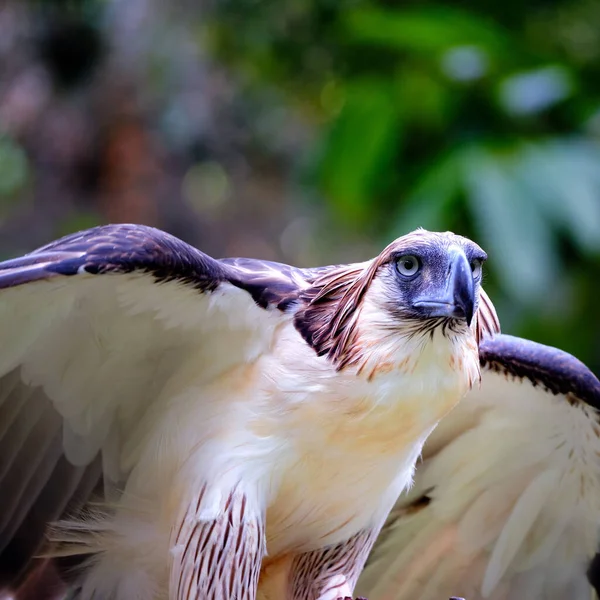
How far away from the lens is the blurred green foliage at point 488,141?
23.7 ft

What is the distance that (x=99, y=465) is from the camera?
12.1 feet

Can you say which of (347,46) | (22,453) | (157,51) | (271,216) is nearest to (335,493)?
(22,453)

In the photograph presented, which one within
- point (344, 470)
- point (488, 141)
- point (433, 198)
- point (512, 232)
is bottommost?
point (344, 470)

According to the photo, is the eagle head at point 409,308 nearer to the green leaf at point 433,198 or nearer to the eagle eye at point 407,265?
the eagle eye at point 407,265

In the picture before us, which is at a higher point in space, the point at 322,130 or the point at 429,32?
the point at 429,32

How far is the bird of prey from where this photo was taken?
3918 mm

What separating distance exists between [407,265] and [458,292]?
229 millimetres

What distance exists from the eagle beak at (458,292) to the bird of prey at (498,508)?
3.25 ft

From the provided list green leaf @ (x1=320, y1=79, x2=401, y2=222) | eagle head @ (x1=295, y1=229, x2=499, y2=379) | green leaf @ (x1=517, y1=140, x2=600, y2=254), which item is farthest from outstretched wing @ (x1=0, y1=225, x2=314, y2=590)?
green leaf @ (x1=320, y1=79, x2=401, y2=222)

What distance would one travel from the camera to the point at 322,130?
9539 millimetres

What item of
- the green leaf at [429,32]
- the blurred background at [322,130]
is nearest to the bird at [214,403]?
the blurred background at [322,130]

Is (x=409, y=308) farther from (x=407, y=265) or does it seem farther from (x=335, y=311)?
(x=335, y=311)

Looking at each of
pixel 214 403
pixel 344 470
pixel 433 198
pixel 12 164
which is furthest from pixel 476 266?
pixel 12 164

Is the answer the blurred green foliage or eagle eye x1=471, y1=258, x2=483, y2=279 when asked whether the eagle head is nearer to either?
eagle eye x1=471, y1=258, x2=483, y2=279
